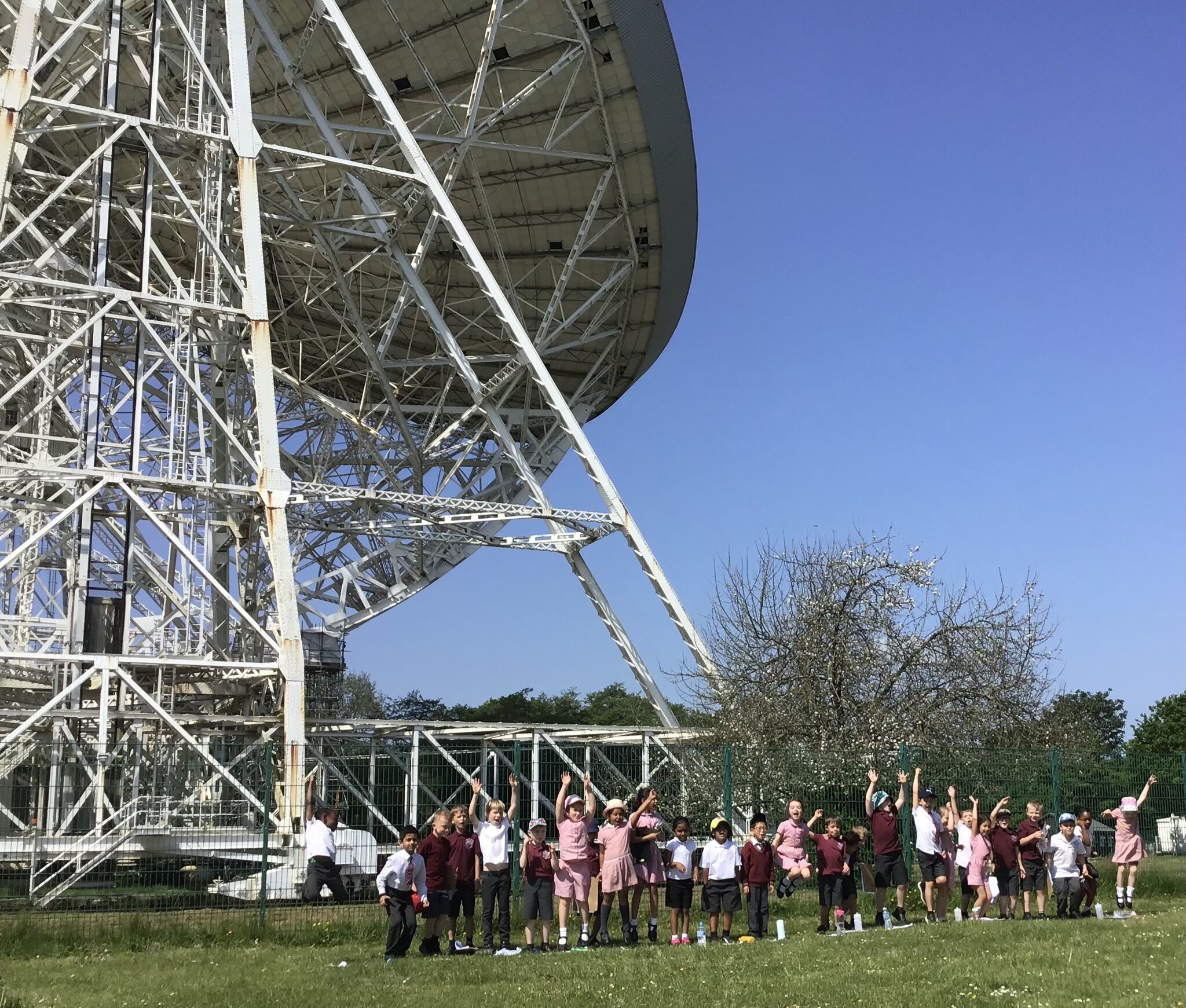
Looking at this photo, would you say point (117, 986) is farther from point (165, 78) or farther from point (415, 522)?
point (165, 78)

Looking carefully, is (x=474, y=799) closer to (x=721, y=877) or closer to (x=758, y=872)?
(x=721, y=877)

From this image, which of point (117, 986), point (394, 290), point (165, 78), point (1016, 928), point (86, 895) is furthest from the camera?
point (394, 290)

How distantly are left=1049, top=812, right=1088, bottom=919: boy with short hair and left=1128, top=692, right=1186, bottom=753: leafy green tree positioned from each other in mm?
56064

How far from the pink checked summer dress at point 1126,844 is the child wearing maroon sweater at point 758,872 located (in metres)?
4.61

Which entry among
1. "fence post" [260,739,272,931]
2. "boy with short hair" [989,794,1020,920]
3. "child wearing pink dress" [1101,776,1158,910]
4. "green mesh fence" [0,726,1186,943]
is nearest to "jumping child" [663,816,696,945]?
"green mesh fence" [0,726,1186,943]

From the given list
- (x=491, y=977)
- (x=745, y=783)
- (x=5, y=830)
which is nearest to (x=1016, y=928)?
(x=491, y=977)

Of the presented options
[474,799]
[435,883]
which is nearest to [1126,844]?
[474,799]

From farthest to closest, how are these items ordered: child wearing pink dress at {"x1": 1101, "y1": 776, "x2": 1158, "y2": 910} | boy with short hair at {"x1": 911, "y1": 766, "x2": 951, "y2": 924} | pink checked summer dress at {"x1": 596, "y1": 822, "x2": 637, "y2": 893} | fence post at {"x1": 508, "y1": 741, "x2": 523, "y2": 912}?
1. child wearing pink dress at {"x1": 1101, "y1": 776, "x2": 1158, "y2": 910}
2. fence post at {"x1": 508, "y1": 741, "x2": 523, "y2": 912}
3. boy with short hair at {"x1": 911, "y1": 766, "x2": 951, "y2": 924}
4. pink checked summer dress at {"x1": 596, "y1": 822, "x2": 637, "y2": 893}

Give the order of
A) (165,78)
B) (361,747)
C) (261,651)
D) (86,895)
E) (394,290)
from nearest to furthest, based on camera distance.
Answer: (86,895), (261,651), (165,78), (361,747), (394,290)

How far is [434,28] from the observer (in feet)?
75.4

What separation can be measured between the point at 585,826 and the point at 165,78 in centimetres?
1595

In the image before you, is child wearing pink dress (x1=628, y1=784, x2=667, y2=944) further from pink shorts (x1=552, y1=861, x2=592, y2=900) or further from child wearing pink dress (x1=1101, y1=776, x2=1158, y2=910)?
child wearing pink dress (x1=1101, y1=776, x2=1158, y2=910)

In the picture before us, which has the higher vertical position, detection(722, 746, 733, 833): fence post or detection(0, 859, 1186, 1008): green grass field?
detection(722, 746, 733, 833): fence post

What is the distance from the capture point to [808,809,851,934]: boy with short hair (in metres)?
13.5
